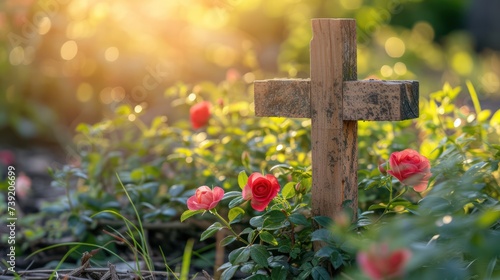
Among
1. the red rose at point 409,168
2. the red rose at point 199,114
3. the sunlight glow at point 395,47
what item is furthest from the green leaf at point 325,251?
the sunlight glow at point 395,47

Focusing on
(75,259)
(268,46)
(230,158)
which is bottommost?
(75,259)

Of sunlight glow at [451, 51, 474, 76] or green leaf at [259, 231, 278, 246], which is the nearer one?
green leaf at [259, 231, 278, 246]

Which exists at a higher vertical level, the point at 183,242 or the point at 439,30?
the point at 439,30

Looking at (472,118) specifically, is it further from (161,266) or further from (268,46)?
(268,46)

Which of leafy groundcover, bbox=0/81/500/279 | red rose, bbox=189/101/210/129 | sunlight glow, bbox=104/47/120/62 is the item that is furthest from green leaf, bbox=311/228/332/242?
sunlight glow, bbox=104/47/120/62

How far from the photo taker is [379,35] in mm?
7027

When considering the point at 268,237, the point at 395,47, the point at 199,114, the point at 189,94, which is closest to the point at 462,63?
the point at 395,47

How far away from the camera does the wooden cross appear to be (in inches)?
59.3

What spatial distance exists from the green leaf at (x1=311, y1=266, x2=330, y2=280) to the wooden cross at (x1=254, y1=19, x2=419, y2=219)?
132mm

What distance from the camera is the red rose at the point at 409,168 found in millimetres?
1479

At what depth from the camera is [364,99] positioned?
151 cm

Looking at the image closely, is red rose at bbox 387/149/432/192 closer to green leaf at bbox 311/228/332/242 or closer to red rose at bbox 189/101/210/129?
green leaf at bbox 311/228/332/242

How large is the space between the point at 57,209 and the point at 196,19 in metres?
3.09

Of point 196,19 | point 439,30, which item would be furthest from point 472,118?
point 439,30
